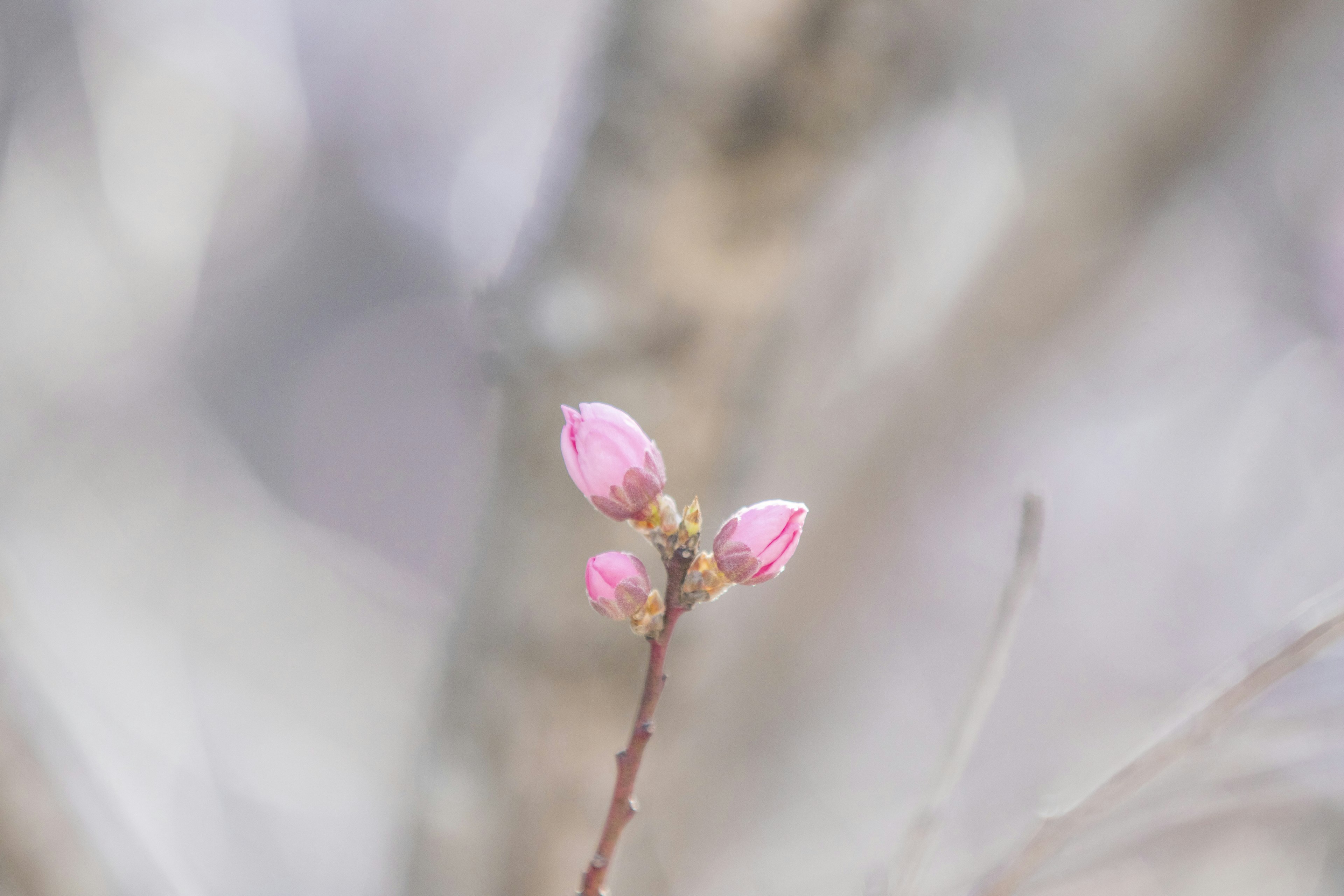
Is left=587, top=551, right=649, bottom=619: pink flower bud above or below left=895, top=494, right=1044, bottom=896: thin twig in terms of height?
above

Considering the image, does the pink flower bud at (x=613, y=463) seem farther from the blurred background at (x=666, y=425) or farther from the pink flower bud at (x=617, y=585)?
the blurred background at (x=666, y=425)

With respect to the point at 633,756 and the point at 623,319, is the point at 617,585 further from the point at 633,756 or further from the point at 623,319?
the point at 623,319

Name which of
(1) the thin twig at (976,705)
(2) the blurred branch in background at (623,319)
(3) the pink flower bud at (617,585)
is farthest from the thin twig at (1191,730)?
(2) the blurred branch in background at (623,319)

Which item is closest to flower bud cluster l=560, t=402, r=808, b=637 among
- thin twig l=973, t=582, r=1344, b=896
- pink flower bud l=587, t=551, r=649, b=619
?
pink flower bud l=587, t=551, r=649, b=619

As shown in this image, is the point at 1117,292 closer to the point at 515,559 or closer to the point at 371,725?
the point at 515,559

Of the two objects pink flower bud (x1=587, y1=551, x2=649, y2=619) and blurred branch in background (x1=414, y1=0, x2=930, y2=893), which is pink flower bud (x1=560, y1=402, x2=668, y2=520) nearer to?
pink flower bud (x1=587, y1=551, x2=649, y2=619)

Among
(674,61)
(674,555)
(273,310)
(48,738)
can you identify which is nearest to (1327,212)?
(674,61)

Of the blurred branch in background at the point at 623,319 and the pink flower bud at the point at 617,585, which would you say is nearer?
the pink flower bud at the point at 617,585
